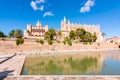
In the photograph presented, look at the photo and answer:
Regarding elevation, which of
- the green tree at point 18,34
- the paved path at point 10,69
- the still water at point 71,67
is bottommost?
the still water at point 71,67

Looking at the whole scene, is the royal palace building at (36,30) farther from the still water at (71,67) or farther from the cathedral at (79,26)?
the still water at (71,67)

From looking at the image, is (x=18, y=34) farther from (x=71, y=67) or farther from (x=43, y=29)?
(x=71, y=67)

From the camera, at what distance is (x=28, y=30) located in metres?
83.5

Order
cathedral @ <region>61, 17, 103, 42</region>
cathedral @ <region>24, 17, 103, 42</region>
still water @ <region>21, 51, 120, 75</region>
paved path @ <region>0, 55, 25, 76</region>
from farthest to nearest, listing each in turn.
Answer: cathedral @ <region>61, 17, 103, 42</region>
cathedral @ <region>24, 17, 103, 42</region>
still water @ <region>21, 51, 120, 75</region>
paved path @ <region>0, 55, 25, 76</region>

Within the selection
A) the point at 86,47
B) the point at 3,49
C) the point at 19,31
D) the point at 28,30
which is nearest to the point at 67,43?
the point at 86,47

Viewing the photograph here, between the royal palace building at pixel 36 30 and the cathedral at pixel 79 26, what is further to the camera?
the cathedral at pixel 79 26

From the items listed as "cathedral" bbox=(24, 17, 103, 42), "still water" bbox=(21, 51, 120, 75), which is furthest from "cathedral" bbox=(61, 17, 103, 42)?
"still water" bbox=(21, 51, 120, 75)

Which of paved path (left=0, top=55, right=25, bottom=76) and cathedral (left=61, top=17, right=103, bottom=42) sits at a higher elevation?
cathedral (left=61, top=17, right=103, bottom=42)

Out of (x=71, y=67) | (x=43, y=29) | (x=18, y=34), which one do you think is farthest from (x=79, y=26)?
(x=71, y=67)

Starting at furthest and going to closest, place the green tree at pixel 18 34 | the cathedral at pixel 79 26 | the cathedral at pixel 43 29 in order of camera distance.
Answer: the cathedral at pixel 79 26 → the cathedral at pixel 43 29 → the green tree at pixel 18 34

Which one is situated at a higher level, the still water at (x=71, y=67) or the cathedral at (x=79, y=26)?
Answer: the cathedral at (x=79, y=26)

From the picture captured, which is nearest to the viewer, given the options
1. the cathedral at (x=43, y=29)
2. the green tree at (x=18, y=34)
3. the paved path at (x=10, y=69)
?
the paved path at (x=10, y=69)

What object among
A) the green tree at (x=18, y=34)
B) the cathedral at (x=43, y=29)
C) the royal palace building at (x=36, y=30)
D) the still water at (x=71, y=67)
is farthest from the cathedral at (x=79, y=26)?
the still water at (x=71, y=67)

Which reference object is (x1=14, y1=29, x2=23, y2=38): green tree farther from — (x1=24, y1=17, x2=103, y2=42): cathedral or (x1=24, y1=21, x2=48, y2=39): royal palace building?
(x1=24, y1=21, x2=48, y2=39): royal palace building
